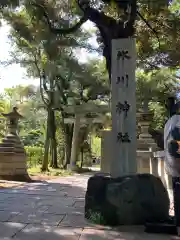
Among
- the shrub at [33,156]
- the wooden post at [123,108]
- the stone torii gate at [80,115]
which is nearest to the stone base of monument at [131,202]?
the wooden post at [123,108]

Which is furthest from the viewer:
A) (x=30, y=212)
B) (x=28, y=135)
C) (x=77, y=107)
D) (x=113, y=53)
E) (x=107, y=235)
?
(x=28, y=135)

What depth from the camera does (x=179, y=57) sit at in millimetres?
9391

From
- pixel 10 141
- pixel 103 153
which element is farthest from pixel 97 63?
pixel 10 141

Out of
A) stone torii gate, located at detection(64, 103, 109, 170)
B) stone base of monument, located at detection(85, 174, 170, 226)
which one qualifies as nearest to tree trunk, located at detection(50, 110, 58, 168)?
stone torii gate, located at detection(64, 103, 109, 170)

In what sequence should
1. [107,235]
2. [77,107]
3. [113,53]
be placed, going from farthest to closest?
[77,107], [113,53], [107,235]

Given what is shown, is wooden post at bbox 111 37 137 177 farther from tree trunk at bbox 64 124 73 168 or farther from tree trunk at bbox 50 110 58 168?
tree trunk at bbox 64 124 73 168

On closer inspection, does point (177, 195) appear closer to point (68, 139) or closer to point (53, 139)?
point (53, 139)

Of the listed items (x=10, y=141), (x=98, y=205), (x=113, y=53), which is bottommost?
(x=98, y=205)

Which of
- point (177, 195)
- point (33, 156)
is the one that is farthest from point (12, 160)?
point (177, 195)

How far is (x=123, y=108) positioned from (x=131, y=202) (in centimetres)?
186

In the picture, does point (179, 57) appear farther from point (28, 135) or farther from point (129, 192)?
point (28, 135)

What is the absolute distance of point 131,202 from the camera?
4031 millimetres

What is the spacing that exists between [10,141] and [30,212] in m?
6.89

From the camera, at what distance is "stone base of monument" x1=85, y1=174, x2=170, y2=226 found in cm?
404
